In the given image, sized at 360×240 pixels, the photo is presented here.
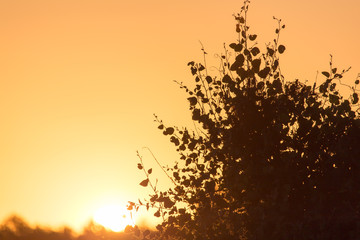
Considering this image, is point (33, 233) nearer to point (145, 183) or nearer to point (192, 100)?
point (145, 183)

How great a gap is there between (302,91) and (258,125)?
1.70 meters

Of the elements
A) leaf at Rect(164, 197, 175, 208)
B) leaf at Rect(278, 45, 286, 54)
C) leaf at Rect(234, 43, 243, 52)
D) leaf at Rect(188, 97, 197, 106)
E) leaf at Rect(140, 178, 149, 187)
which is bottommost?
leaf at Rect(164, 197, 175, 208)

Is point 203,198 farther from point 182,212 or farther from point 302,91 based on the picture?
point 302,91

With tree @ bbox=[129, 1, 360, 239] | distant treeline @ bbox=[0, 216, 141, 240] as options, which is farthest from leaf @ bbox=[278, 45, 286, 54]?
distant treeline @ bbox=[0, 216, 141, 240]

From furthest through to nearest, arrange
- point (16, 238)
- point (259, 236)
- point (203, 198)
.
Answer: point (16, 238) < point (203, 198) < point (259, 236)

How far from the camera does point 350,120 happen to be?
67.9 feet

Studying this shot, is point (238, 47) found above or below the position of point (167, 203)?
above

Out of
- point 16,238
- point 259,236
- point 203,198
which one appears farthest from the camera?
point 16,238

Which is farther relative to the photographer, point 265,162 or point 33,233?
point 33,233

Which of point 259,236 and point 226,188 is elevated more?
point 226,188

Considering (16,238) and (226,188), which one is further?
(16,238)

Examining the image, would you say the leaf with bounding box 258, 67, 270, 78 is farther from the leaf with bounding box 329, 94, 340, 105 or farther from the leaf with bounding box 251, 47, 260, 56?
the leaf with bounding box 329, 94, 340, 105

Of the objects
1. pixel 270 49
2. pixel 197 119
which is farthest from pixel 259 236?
pixel 270 49

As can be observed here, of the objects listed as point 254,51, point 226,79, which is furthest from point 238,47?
point 226,79
